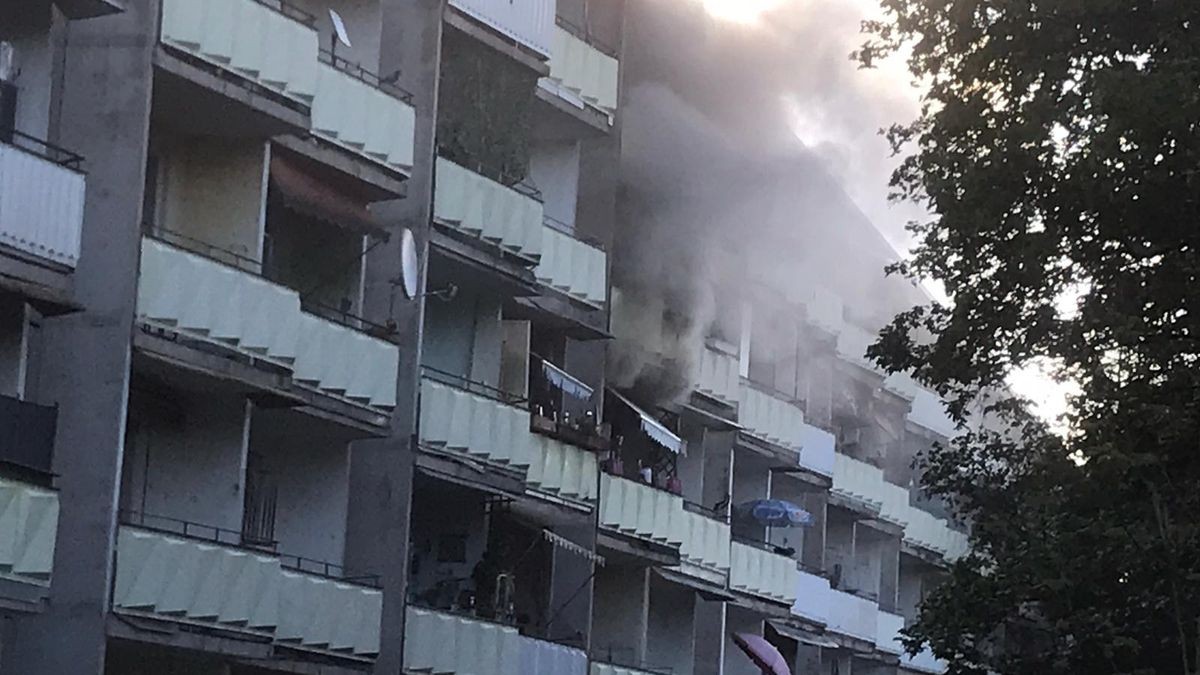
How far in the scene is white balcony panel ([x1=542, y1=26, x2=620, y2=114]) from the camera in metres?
37.3

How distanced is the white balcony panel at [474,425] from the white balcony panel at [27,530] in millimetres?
8718

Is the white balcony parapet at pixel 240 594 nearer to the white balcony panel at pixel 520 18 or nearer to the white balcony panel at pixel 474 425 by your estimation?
the white balcony panel at pixel 474 425

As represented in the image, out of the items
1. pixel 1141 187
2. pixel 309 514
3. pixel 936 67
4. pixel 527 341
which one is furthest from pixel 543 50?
pixel 1141 187

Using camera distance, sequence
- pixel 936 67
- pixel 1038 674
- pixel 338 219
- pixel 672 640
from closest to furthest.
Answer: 1. pixel 936 67
2. pixel 338 219
3. pixel 1038 674
4. pixel 672 640

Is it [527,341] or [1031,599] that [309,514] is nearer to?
[527,341]

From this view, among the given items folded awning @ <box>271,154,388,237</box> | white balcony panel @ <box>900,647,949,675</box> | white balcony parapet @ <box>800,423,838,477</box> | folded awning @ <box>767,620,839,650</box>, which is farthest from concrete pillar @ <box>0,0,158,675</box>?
white balcony panel @ <box>900,647,949,675</box>

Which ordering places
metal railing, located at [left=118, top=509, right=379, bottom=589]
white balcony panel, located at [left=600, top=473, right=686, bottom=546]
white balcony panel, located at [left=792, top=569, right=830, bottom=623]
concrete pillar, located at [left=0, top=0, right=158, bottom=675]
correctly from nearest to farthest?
concrete pillar, located at [left=0, top=0, right=158, bottom=675] → metal railing, located at [left=118, top=509, right=379, bottom=589] → white balcony panel, located at [left=600, top=473, right=686, bottom=546] → white balcony panel, located at [left=792, top=569, right=830, bottom=623]

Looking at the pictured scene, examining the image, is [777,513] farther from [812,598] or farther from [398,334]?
[398,334]

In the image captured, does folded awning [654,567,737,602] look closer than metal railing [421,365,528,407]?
No

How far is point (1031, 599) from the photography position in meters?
38.2

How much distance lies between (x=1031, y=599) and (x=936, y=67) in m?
14.2

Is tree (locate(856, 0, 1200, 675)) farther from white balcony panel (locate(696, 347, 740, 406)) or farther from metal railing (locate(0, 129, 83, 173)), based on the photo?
white balcony panel (locate(696, 347, 740, 406))

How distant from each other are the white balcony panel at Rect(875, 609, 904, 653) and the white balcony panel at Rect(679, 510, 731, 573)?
12.2 meters

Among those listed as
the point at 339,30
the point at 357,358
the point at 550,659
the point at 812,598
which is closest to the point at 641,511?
the point at 550,659
